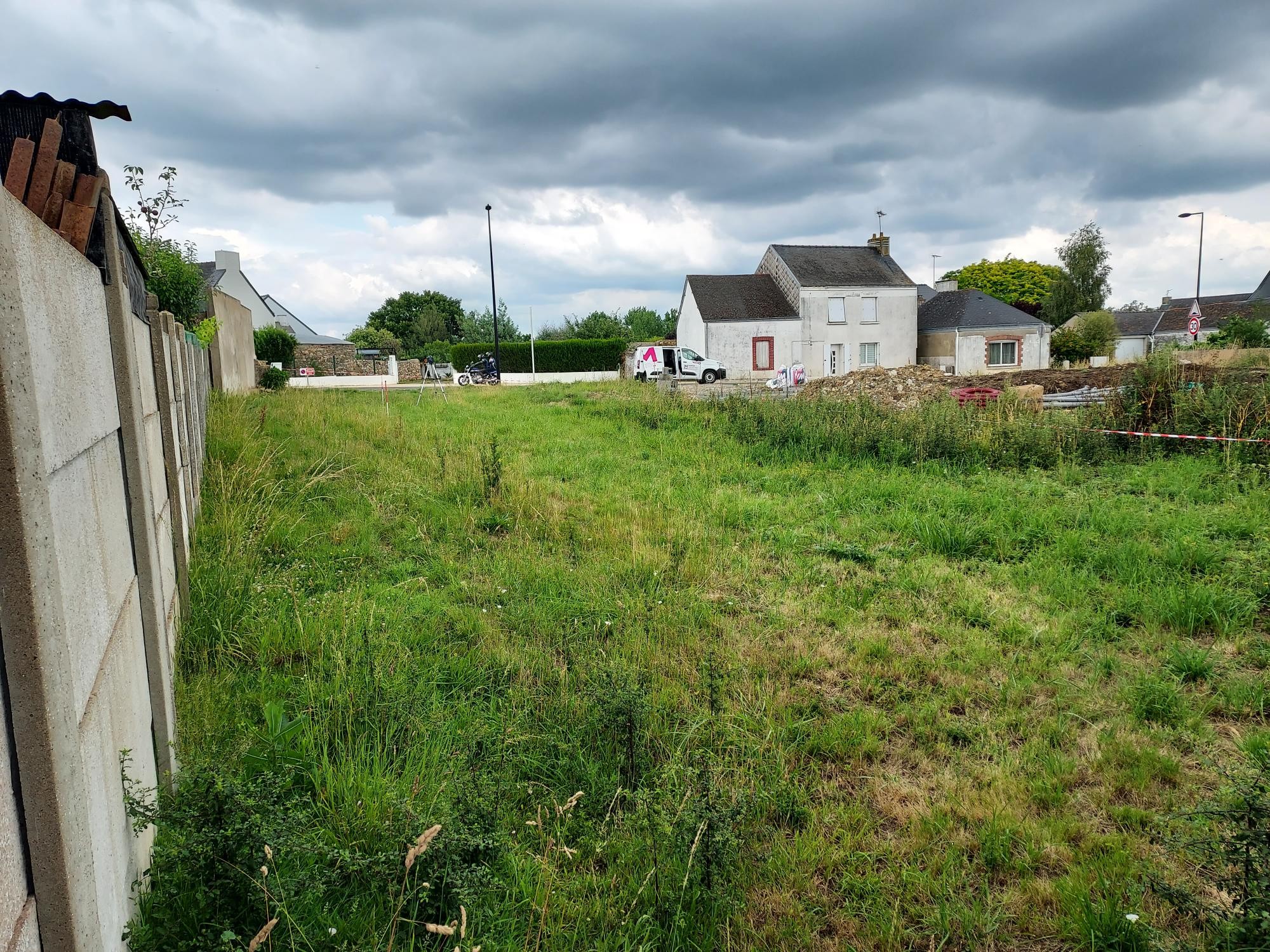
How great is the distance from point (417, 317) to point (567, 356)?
49.0 meters

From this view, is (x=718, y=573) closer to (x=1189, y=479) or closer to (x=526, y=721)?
(x=526, y=721)

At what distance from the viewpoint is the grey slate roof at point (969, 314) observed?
42.4m

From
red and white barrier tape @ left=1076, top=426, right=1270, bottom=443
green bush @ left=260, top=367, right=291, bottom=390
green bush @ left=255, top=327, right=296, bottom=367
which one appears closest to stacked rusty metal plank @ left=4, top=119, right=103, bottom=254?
red and white barrier tape @ left=1076, top=426, right=1270, bottom=443

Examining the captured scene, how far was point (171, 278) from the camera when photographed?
11422 mm

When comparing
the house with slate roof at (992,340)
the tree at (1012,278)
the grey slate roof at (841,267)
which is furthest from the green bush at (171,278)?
the tree at (1012,278)

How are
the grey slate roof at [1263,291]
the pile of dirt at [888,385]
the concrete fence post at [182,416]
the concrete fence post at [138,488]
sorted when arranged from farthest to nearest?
1. the grey slate roof at [1263,291]
2. the pile of dirt at [888,385]
3. the concrete fence post at [182,416]
4. the concrete fence post at [138,488]

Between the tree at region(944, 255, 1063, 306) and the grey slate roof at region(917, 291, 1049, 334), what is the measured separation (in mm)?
26806

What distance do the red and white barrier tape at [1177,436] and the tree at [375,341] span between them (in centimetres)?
6179

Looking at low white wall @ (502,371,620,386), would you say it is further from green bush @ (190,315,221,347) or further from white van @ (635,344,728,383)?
green bush @ (190,315,221,347)

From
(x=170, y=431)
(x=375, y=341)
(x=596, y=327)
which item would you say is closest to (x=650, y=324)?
(x=596, y=327)

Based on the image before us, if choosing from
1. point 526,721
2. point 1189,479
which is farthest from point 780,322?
point 526,721

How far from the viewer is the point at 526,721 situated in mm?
3934

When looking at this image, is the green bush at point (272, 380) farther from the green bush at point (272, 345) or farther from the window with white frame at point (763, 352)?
the window with white frame at point (763, 352)

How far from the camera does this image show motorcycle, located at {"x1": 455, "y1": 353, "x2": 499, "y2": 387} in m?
37.0
